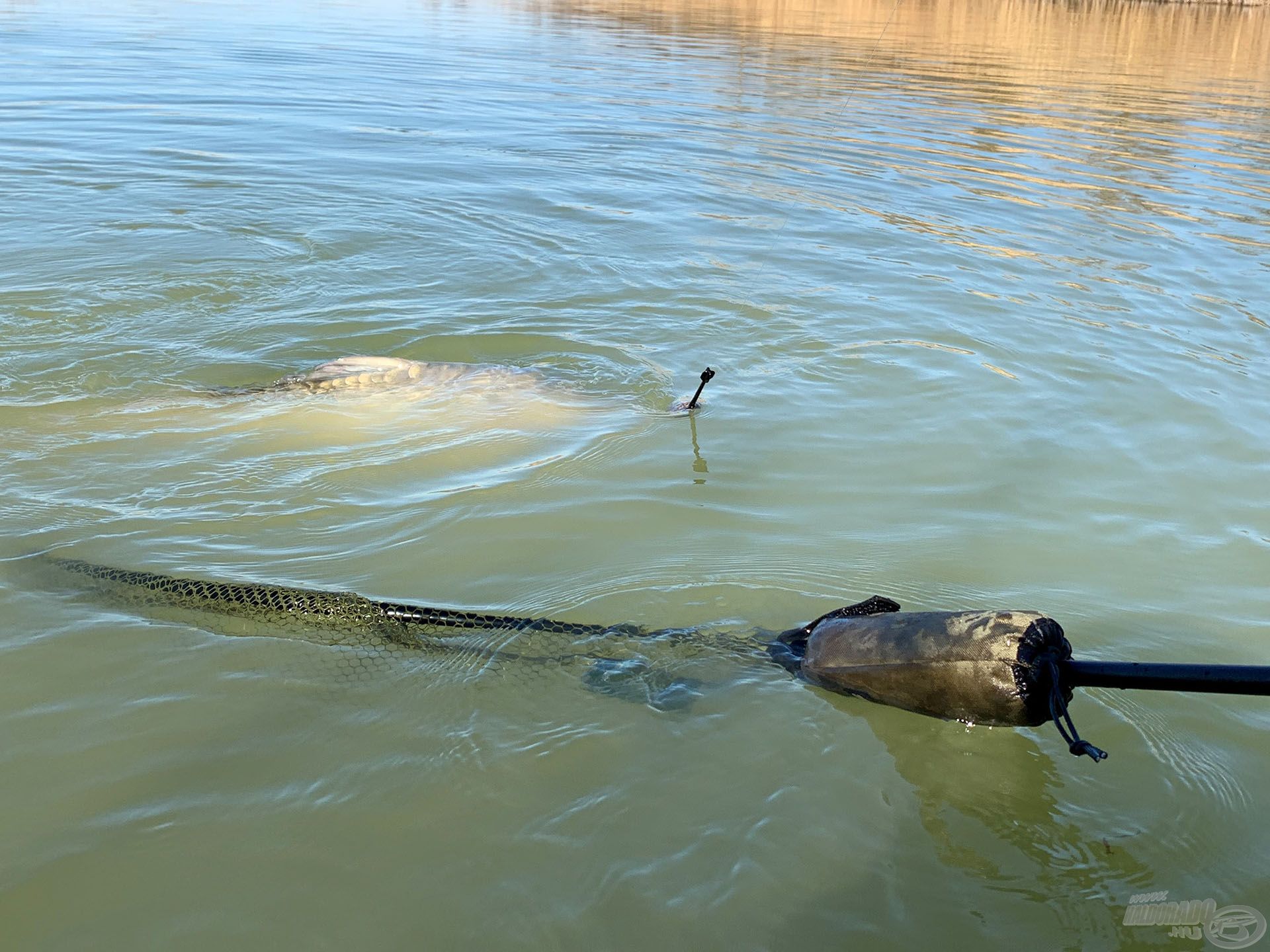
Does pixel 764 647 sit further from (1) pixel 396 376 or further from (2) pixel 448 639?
(1) pixel 396 376

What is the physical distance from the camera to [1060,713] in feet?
7.99

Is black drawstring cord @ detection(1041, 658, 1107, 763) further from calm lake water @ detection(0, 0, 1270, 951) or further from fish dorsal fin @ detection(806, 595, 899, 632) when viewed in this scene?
fish dorsal fin @ detection(806, 595, 899, 632)

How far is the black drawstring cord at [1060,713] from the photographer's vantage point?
2291 mm

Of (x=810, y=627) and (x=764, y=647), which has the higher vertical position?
(x=810, y=627)

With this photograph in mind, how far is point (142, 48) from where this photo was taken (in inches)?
774

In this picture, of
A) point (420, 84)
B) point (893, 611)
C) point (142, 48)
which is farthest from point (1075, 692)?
point (142, 48)

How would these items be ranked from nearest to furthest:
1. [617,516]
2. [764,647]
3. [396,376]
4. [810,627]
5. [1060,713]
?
[1060,713] < [810,627] < [764,647] < [617,516] < [396,376]

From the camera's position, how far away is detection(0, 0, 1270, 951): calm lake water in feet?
8.66

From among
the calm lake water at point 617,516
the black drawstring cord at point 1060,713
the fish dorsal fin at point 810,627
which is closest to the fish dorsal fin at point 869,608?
the fish dorsal fin at point 810,627

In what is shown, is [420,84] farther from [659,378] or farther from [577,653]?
[577,653]

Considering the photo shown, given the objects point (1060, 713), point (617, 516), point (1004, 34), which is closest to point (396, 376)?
point (617, 516)

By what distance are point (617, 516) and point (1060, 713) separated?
2526mm

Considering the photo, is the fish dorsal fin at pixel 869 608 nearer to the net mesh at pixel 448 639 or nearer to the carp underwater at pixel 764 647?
the carp underwater at pixel 764 647

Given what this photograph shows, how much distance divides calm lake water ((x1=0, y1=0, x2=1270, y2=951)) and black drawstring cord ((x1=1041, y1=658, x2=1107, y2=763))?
19.6 inches
